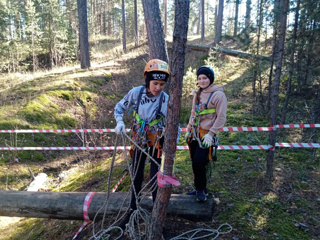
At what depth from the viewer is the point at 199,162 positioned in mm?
3195

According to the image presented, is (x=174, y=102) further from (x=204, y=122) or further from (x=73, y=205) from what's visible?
(x=73, y=205)

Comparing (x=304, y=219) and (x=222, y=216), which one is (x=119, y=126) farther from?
(x=304, y=219)

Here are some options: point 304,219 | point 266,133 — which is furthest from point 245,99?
point 304,219

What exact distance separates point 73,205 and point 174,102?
2.60m

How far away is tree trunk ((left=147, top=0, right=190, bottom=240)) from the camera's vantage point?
2.04m

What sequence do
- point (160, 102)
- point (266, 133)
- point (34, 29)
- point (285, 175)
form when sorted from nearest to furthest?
point (160, 102) < point (285, 175) < point (266, 133) < point (34, 29)

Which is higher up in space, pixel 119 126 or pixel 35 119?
pixel 119 126

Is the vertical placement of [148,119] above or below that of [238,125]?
above

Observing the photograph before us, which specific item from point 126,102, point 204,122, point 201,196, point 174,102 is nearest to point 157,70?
point 126,102

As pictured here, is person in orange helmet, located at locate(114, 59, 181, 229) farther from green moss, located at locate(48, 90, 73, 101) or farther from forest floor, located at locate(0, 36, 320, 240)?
green moss, located at locate(48, 90, 73, 101)

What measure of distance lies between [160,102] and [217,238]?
1813 mm

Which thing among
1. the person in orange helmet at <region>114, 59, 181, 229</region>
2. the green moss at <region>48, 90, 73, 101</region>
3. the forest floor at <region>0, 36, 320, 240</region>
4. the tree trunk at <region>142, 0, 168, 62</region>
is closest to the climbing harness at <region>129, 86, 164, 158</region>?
the person in orange helmet at <region>114, 59, 181, 229</region>

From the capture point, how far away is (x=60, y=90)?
977 cm

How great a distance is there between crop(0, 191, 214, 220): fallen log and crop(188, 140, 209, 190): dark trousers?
0.28m
